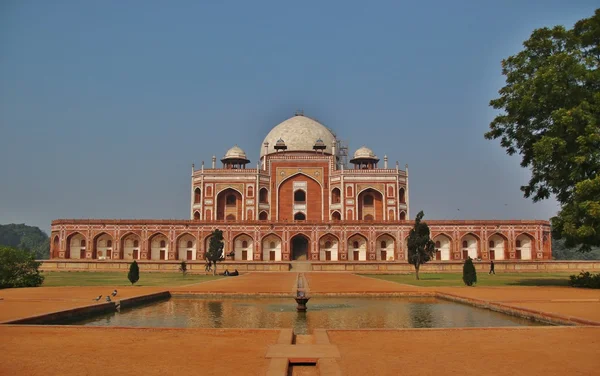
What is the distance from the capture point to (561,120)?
704 inches

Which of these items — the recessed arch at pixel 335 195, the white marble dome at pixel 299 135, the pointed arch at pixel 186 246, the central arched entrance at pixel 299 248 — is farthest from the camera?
the white marble dome at pixel 299 135

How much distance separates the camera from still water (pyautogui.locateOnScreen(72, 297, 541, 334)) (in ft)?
35.4

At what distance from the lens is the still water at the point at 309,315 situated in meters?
10.8

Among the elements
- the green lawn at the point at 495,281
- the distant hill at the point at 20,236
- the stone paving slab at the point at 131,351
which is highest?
the distant hill at the point at 20,236

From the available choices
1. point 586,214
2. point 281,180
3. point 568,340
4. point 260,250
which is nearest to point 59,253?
point 260,250

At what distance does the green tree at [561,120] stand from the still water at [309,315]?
647 cm

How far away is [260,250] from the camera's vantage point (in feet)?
137

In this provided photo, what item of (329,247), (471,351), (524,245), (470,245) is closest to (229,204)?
(329,247)

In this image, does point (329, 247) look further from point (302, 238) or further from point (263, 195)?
point (263, 195)

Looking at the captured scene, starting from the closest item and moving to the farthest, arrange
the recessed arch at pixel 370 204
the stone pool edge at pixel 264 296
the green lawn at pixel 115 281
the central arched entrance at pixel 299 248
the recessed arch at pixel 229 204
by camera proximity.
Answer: the stone pool edge at pixel 264 296 → the green lawn at pixel 115 281 → the central arched entrance at pixel 299 248 → the recessed arch at pixel 370 204 → the recessed arch at pixel 229 204

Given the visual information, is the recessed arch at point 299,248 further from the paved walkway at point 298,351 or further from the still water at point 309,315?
the paved walkway at point 298,351

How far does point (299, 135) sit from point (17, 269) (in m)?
36.5

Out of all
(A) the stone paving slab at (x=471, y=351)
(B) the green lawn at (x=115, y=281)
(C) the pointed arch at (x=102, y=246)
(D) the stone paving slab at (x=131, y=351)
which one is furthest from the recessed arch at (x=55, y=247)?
(A) the stone paving slab at (x=471, y=351)

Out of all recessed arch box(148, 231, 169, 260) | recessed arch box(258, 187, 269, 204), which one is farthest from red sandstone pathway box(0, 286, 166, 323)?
recessed arch box(258, 187, 269, 204)
